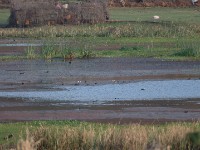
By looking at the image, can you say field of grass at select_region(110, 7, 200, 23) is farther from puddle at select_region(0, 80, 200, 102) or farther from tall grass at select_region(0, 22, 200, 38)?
puddle at select_region(0, 80, 200, 102)

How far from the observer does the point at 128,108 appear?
69.4 ft

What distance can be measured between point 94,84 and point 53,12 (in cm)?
2992

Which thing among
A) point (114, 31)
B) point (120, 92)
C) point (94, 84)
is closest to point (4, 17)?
point (114, 31)

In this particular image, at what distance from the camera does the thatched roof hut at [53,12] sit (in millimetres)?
55188

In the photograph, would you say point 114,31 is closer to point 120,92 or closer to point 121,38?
point 121,38

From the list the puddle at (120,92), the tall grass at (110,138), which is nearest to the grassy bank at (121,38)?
the puddle at (120,92)

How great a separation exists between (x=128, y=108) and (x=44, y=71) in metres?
10.4

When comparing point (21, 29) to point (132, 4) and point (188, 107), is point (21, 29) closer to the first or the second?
point (132, 4)

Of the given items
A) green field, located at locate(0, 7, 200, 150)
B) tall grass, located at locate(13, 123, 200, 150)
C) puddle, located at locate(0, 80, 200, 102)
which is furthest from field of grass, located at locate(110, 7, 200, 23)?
A: tall grass, located at locate(13, 123, 200, 150)

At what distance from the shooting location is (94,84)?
1060 inches

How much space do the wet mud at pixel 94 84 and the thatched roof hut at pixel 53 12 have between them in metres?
19.8

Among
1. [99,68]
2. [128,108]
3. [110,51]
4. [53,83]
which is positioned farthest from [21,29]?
[128,108]

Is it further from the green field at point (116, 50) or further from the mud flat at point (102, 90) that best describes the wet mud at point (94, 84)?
the green field at point (116, 50)

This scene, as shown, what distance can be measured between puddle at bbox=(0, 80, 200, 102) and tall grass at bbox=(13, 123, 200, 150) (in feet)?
24.7
